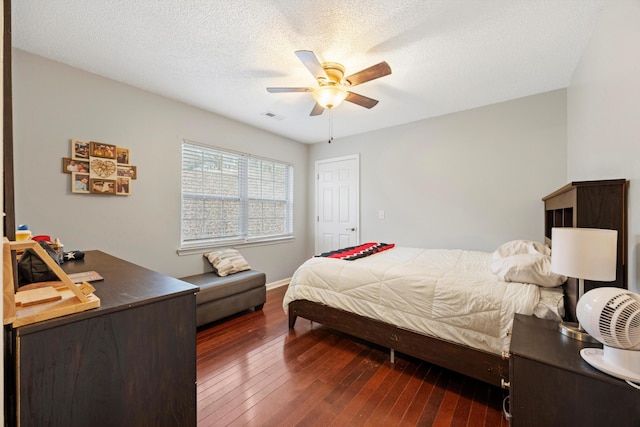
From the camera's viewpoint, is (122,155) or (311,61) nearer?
(311,61)

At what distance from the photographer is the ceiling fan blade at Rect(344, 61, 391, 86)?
1845 mm

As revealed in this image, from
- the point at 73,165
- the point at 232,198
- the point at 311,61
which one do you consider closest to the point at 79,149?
the point at 73,165

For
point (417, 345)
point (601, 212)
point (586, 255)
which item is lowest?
point (417, 345)

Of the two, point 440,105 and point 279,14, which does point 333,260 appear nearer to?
point 279,14

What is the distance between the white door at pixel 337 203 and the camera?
4336 mm

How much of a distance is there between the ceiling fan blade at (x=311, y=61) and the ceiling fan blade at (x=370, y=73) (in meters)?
0.22

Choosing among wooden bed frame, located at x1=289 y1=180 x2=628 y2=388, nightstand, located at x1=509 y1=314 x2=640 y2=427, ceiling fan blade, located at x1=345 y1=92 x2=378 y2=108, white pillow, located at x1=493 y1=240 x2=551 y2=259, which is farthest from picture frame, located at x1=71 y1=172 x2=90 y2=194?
white pillow, located at x1=493 y1=240 x2=551 y2=259

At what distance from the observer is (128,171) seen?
2662mm

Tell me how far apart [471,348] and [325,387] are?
1.03 meters

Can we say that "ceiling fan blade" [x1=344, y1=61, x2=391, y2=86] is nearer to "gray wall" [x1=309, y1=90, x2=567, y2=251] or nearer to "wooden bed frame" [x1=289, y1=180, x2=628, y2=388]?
"wooden bed frame" [x1=289, y1=180, x2=628, y2=388]

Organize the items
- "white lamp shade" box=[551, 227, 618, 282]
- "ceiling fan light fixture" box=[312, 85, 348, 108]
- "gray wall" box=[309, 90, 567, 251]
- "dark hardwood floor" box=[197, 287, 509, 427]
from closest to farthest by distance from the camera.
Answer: "white lamp shade" box=[551, 227, 618, 282]
"dark hardwood floor" box=[197, 287, 509, 427]
"ceiling fan light fixture" box=[312, 85, 348, 108]
"gray wall" box=[309, 90, 567, 251]

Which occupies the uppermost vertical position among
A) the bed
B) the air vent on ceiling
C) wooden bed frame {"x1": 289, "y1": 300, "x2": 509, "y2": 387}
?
the air vent on ceiling

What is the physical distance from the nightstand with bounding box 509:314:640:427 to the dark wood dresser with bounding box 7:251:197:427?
1.37 m

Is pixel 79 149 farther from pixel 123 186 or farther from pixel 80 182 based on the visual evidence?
pixel 123 186
